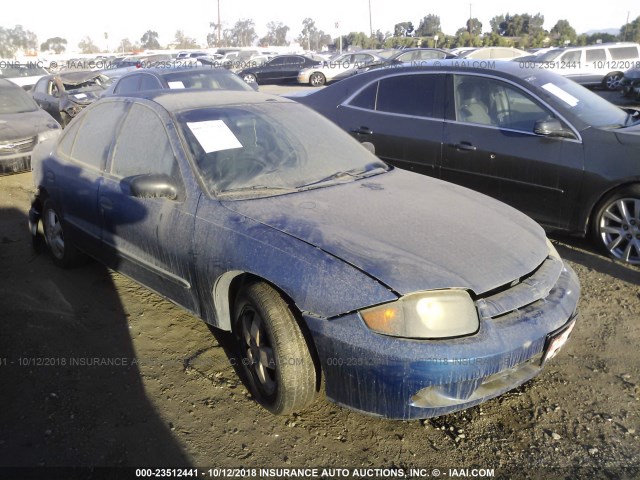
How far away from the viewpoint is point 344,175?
3.41 metres

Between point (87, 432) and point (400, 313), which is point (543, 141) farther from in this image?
point (87, 432)

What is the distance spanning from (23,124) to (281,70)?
18.3m

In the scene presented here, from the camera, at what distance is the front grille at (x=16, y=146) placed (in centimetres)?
784

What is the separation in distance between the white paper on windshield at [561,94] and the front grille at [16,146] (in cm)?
711

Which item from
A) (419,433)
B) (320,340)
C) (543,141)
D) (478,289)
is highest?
(543,141)

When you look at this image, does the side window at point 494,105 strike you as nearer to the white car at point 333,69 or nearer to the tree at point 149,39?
the white car at point 333,69

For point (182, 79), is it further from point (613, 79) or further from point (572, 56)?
point (613, 79)


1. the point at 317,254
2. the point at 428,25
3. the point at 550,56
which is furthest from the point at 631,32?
the point at 317,254

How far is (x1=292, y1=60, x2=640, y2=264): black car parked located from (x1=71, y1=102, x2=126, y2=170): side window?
2650 mm

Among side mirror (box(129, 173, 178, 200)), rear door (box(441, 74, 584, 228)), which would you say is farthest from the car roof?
rear door (box(441, 74, 584, 228))

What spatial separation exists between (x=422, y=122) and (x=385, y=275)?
3.35 meters

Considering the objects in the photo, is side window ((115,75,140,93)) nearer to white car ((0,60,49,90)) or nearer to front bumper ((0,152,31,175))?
front bumper ((0,152,31,175))

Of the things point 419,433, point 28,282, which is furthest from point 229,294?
point 28,282

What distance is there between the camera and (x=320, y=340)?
235 centimetres
